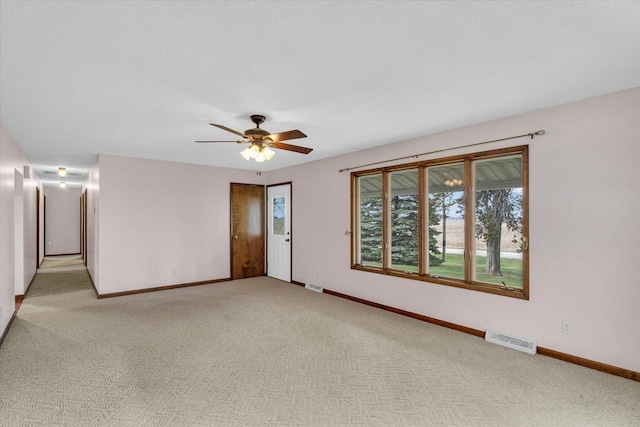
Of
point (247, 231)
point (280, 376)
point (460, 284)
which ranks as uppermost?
point (247, 231)

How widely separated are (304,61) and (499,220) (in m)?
2.79

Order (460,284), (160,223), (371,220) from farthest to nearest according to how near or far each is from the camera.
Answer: (160,223), (371,220), (460,284)

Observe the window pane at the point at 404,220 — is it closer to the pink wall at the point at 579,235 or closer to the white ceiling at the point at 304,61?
the pink wall at the point at 579,235

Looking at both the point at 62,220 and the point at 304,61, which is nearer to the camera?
the point at 304,61

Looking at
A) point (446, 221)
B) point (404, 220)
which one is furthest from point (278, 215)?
point (446, 221)

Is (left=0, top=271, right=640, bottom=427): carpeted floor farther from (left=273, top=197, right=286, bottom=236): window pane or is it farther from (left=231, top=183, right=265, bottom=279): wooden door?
(left=273, top=197, right=286, bottom=236): window pane

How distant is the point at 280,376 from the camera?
2633mm

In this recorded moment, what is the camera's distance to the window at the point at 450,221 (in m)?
3.41

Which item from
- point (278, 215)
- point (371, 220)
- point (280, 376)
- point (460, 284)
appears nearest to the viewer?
point (280, 376)

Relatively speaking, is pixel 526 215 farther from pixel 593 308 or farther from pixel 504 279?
pixel 593 308

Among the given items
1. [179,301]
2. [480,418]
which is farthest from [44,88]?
[480,418]

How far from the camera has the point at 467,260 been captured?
3727 millimetres

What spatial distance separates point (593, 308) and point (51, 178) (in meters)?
10.9

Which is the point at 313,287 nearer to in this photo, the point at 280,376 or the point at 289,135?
the point at 280,376
